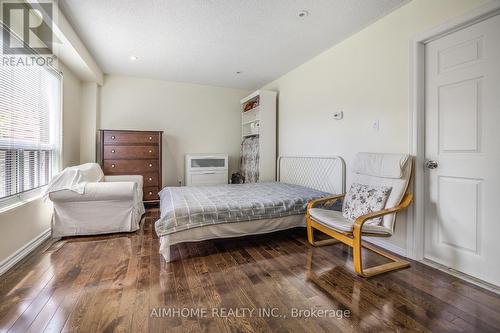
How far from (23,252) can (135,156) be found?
219cm

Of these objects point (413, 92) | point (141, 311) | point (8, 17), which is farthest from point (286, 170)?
point (8, 17)

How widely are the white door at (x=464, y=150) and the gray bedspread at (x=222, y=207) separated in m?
1.29

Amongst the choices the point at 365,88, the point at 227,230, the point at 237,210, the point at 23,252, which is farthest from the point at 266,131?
the point at 23,252

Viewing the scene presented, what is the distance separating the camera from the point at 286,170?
4.40 meters

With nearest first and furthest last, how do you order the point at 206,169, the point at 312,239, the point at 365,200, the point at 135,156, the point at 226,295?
1. the point at 226,295
2. the point at 365,200
3. the point at 312,239
4. the point at 135,156
5. the point at 206,169

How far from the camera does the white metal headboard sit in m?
3.15

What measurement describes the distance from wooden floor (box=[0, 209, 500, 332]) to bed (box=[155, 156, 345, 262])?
9.7 inches

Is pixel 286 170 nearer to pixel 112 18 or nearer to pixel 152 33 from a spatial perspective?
pixel 152 33

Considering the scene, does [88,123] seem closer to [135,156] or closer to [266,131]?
[135,156]

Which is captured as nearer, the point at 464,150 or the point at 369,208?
the point at 464,150

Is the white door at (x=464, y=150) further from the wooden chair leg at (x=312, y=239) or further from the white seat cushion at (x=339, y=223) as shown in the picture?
the wooden chair leg at (x=312, y=239)

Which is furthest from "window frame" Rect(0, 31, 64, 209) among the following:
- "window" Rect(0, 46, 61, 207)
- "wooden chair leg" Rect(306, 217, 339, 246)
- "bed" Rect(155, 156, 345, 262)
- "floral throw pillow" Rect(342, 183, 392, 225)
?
"floral throw pillow" Rect(342, 183, 392, 225)

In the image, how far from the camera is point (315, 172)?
3.64m

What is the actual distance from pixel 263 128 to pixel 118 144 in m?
2.68
